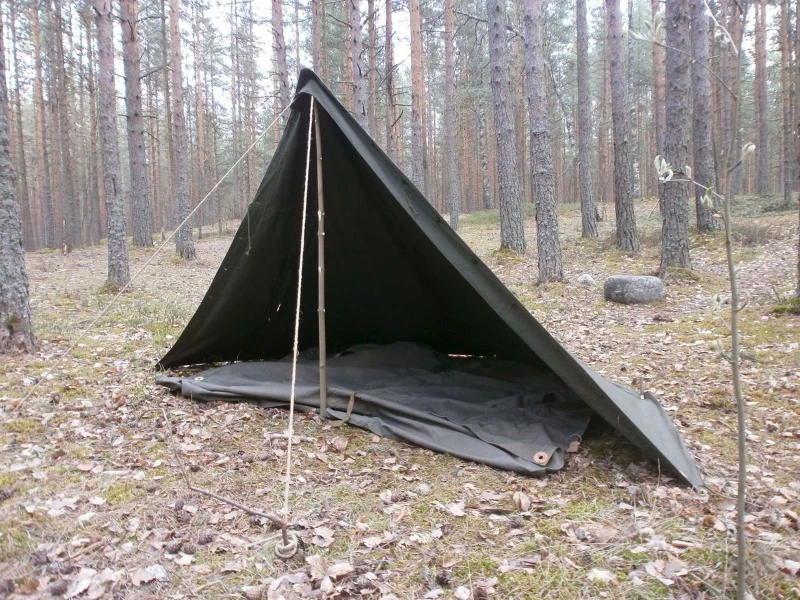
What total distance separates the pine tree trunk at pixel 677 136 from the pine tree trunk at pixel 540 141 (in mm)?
1744

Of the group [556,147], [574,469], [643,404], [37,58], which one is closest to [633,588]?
[574,469]

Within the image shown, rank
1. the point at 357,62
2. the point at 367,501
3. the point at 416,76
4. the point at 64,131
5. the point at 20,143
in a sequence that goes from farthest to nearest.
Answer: the point at 20,143
the point at 64,131
the point at 416,76
the point at 357,62
the point at 367,501

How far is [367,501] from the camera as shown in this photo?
2.90m

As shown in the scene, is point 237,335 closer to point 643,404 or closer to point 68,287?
point 643,404

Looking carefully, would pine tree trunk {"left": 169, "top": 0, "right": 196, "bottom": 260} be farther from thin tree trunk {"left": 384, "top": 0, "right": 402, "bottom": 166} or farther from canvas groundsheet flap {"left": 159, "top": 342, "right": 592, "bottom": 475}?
canvas groundsheet flap {"left": 159, "top": 342, "right": 592, "bottom": 475}

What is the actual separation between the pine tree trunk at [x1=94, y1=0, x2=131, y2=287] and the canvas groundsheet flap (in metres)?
5.56

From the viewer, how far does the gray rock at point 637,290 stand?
738 centimetres

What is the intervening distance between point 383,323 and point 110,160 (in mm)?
7074

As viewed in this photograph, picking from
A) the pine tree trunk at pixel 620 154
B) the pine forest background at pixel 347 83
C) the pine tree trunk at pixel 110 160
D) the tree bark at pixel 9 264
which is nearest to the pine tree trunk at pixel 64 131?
the pine forest background at pixel 347 83

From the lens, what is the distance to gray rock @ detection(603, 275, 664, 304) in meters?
7.38

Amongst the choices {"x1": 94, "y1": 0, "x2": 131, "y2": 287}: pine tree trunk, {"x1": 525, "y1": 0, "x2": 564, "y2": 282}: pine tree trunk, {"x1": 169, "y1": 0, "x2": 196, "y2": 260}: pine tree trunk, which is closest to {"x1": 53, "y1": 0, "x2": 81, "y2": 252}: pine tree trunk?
{"x1": 169, "y1": 0, "x2": 196, "y2": 260}: pine tree trunk

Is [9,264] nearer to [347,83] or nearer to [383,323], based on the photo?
[383,323]

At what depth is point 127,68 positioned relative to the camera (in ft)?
41.9

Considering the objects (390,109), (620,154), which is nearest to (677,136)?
(620,154)
